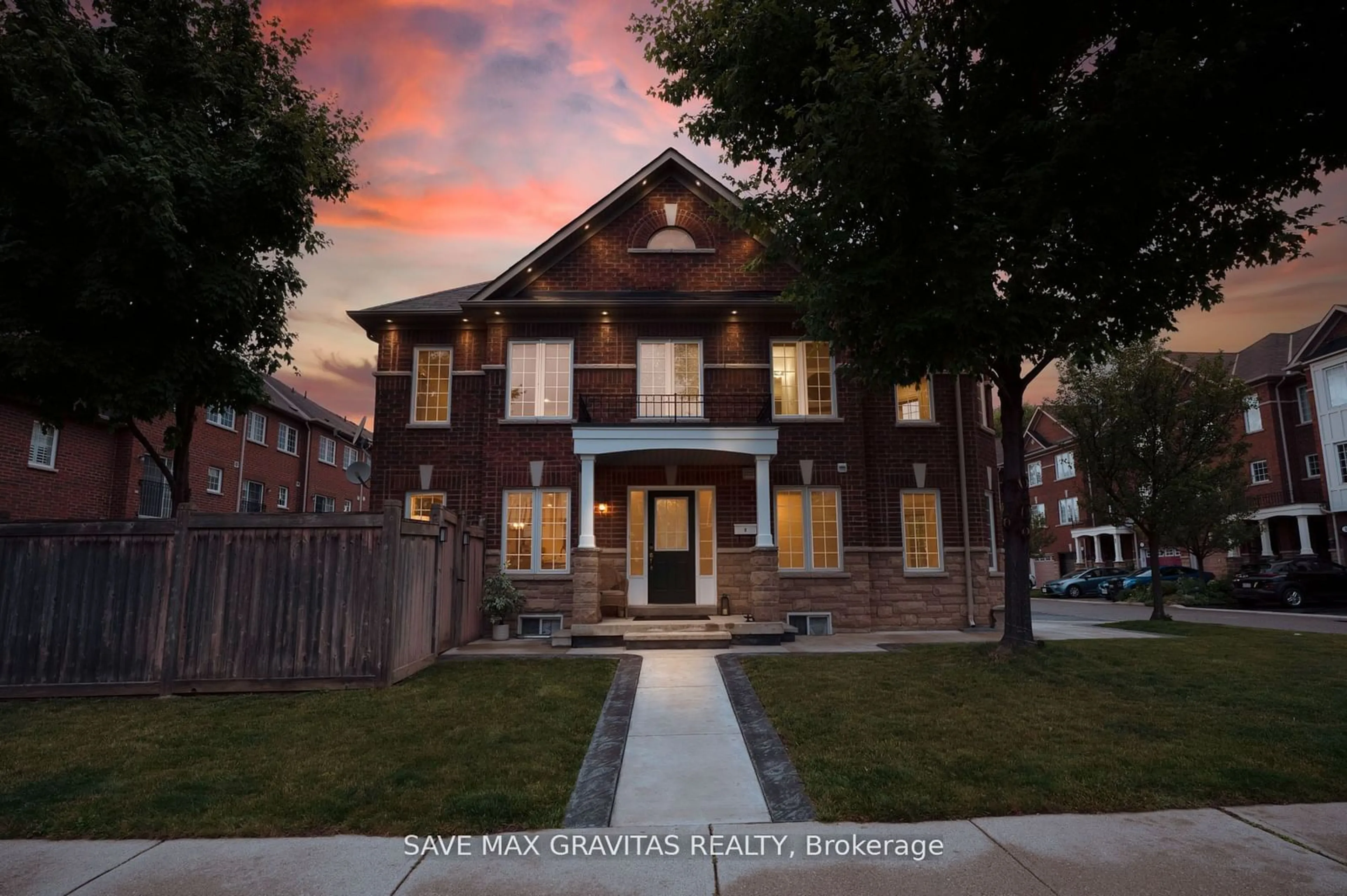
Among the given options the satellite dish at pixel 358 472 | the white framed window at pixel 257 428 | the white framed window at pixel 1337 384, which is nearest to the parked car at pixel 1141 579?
the white framed window at pixel 1337 384

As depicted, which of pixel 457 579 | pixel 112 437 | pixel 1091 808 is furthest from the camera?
pixel 112 437

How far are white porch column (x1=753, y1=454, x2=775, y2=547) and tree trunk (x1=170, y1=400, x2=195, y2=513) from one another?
9106 mm

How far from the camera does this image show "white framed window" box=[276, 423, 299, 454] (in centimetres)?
2917

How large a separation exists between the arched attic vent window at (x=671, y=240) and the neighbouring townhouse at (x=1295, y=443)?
1804cm

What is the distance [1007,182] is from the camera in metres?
8.98

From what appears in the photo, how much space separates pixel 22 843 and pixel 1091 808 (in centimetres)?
672

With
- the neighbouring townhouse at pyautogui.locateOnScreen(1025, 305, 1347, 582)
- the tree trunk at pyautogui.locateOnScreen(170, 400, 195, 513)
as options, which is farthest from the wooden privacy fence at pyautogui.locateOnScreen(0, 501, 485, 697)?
the neighbouring townhouse at pyautogui.locateOnScreen(1025, 305, 1347, 582)

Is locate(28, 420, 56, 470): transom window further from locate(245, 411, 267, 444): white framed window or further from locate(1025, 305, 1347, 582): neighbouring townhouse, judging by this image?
locate(1025, 305, 1347, 582): neighbouring townhouse

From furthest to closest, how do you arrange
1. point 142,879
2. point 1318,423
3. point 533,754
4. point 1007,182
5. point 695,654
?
1. point 1318,423
2. point 695,654
3. point 1007,182
4. point 533,754
5. point 142,879

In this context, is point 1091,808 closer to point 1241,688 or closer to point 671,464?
point 1241,688

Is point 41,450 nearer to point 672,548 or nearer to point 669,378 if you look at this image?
point 669,378

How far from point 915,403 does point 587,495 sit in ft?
24.2

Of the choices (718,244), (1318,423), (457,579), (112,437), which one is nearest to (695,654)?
(457,579)

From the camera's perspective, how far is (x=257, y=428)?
2775cm
